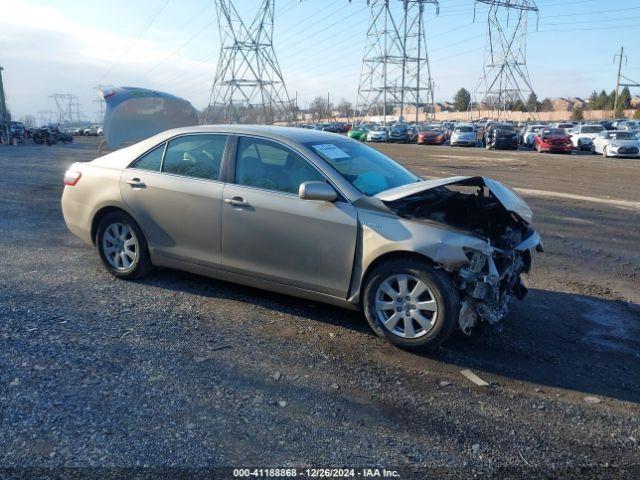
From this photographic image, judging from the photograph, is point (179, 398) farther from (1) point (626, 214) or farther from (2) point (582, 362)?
(1) point (626, 214)

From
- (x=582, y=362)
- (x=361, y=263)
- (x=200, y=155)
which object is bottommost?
(x=582, y=362)

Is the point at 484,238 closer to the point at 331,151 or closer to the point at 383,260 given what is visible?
the point at 383,260

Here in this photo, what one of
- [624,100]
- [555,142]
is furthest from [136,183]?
[624,100]

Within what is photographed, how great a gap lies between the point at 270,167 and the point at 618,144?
2899cm

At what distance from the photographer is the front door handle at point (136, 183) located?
216 inches

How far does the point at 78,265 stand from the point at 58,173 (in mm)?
13099

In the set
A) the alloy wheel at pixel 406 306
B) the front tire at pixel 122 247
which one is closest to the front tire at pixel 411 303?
the alloy wheel at pixel 406 306

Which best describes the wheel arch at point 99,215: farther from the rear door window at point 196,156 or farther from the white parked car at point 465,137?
the white parked car at point 465,137

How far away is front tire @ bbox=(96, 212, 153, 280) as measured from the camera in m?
5.57

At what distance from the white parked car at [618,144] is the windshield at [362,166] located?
27.7m

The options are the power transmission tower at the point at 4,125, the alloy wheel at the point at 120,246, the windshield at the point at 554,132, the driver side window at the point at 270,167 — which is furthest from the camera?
the power transmission tower at the point at 4,125

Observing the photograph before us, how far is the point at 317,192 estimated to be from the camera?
4441 millimetres

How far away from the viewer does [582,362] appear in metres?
4.25

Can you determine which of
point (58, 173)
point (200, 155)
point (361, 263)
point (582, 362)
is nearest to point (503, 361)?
point (582, 362)
